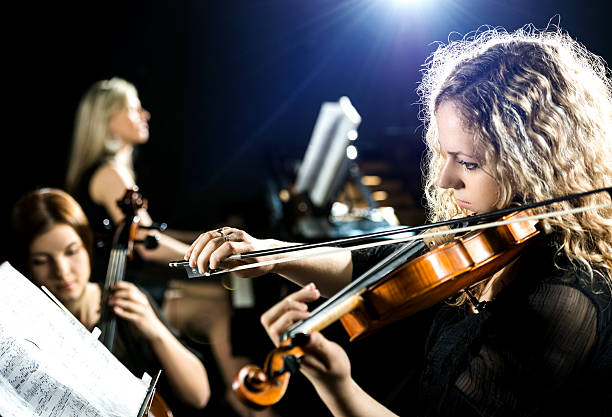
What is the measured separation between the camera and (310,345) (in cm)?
94

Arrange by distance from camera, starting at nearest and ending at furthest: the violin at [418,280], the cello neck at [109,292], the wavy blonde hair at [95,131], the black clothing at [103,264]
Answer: the violin at [418,280] → the cello neck at [109,292] → the black clothing at [103,264] → the wavy blonde hair at [95,131]

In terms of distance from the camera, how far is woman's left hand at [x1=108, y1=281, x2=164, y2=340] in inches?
70.0

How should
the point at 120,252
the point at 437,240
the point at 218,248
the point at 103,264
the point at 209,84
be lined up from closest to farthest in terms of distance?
the point at 218,248 → the point at 437,240 → the point at 120,252 → the point at 103,264 → the point at 209,84

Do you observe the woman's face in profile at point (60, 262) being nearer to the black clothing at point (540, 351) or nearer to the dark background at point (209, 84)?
the black clothing at point (540, 351)

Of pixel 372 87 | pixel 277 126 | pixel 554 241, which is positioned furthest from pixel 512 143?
pixel 277 126

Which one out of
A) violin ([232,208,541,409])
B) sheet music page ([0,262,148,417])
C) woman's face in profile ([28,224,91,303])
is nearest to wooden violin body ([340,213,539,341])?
violin ([232,208,541,409])

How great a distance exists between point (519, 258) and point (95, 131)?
241 cm

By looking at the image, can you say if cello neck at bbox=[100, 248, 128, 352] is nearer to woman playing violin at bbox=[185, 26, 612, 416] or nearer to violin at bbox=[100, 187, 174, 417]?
violin at bbox=[100, 187, 174, 417]

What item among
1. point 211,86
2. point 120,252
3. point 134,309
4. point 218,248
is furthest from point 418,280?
point 211,86

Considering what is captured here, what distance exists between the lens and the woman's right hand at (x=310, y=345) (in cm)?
95

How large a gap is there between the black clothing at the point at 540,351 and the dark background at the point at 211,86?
87.7 inches

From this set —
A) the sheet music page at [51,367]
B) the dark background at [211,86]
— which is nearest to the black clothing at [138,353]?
the sheet music page at [51,367]

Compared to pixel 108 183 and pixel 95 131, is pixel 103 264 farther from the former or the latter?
pixel 95 131

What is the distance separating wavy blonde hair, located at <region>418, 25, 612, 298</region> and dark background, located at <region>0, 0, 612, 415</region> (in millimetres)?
2135
